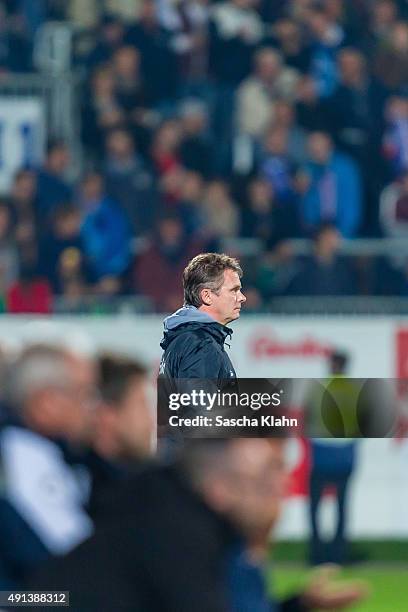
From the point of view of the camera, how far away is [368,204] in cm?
1272

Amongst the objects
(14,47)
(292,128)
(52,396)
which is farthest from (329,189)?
(52,396)

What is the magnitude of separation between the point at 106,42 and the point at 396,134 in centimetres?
256

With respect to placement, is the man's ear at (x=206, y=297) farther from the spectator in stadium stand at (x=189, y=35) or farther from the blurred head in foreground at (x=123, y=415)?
the spectator in stadium stand at (x=189, y=35)

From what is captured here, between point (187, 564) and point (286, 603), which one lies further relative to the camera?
point (286, 603)

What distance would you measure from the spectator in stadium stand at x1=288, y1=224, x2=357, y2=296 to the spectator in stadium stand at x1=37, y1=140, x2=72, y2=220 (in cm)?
191

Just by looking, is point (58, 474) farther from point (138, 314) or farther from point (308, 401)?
point (138, 314)

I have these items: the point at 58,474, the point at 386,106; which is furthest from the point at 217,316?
the point at 386,106

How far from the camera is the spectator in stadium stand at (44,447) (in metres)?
3.37

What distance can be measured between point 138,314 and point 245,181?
8.97ft

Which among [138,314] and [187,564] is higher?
[138,314]

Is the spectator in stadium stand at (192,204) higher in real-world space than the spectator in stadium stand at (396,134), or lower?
lower

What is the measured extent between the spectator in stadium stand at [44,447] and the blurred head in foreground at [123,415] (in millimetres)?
33

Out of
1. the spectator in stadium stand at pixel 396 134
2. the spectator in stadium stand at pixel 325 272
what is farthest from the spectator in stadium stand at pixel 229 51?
the spectator in stadium stand at pixel 325 272

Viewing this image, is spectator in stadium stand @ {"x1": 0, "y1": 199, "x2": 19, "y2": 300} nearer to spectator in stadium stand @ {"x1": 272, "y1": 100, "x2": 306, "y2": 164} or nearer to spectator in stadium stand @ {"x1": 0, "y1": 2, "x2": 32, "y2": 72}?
spectator in stadium stand @ {"x1": 0, "y1": 2, "x2": 32, "y2": 72}
